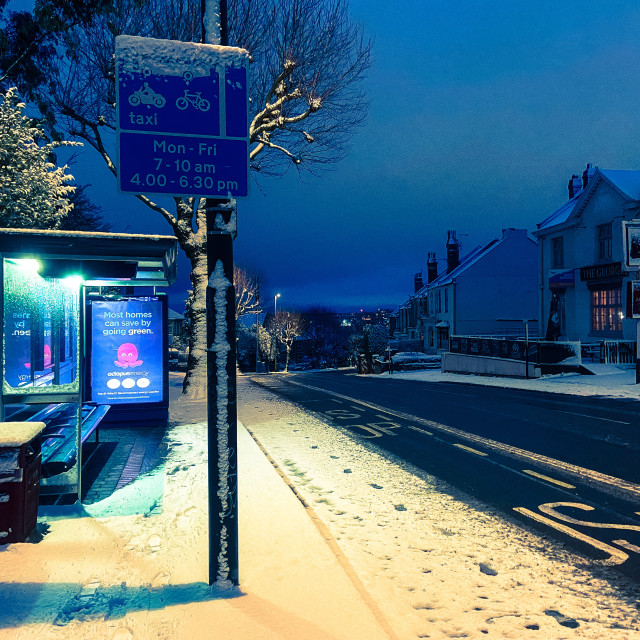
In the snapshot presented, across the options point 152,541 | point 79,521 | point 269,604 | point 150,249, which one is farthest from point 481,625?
point 150,249

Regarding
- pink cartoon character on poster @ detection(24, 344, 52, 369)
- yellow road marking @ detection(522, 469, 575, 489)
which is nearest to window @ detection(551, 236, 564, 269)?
yellow road marking @ detection(522, 469, 575, 489)

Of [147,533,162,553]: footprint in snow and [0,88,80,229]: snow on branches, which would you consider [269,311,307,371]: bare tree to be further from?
[147,533,162,553]: footprint in snow

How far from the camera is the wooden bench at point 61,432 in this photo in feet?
18.1

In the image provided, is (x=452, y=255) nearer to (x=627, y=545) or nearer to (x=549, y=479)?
(x=549, y=479)

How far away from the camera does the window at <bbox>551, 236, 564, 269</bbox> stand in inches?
1316

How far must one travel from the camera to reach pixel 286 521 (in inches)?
216

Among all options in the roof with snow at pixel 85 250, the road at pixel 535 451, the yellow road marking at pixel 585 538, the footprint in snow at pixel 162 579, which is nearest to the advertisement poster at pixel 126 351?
the roof with snow at pixel 85 250

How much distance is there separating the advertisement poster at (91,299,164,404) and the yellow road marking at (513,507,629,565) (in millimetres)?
6857

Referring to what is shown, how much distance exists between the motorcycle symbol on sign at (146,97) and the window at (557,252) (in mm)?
33596

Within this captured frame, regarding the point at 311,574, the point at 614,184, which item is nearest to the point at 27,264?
the point at 311,574

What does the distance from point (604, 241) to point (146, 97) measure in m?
30.7

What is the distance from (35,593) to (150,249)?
3.37m

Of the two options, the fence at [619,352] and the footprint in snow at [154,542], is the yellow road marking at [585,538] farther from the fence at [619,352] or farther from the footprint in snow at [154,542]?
the fence at [619,352]

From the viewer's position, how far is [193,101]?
3.86m
